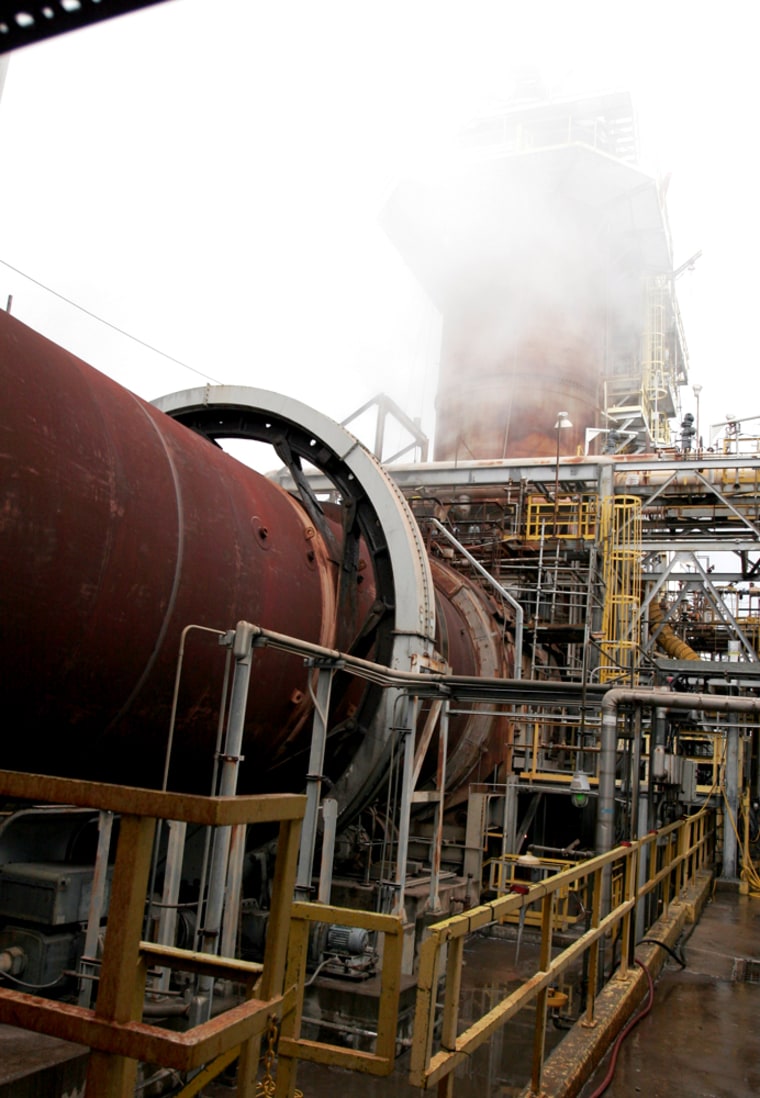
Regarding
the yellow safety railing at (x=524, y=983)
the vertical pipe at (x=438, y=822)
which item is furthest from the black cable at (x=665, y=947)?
the vertical pipe at (x=438, y=822)

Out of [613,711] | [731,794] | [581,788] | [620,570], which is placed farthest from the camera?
[731,794]

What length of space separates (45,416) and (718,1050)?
545cm

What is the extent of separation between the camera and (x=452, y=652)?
9.16m

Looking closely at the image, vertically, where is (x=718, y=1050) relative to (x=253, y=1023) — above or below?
below

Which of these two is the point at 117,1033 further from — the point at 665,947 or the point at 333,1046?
the point at 665,947

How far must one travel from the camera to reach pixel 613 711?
23.6 ft

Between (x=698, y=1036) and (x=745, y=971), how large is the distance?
98.3 inches

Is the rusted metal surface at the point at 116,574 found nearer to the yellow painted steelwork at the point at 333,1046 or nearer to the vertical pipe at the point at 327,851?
the vertical pipe at the point at 327,851

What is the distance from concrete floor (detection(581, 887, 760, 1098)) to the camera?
5.03 m

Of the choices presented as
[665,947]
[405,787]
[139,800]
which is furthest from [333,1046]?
[665,947]

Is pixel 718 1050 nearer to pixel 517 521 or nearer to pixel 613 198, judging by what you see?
pixel 517 521

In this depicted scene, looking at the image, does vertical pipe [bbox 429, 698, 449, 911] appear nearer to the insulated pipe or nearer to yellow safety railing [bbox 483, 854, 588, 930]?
the insulated pipe

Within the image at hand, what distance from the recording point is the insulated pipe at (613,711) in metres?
6.96

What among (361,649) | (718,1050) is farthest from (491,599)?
(718,1050)
